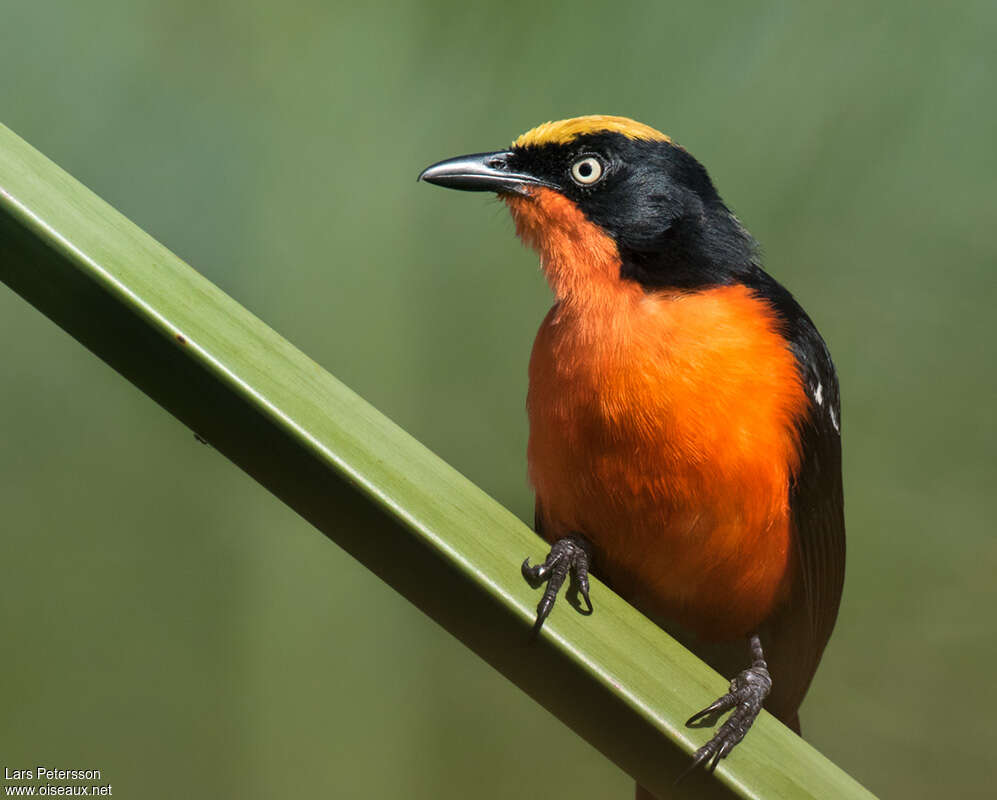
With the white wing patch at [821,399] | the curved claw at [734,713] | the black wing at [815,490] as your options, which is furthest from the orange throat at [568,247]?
the curved claw at [734,713]

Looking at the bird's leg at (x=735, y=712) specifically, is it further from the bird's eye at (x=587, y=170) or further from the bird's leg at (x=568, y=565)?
the bird's eye at (x=587, y=170)

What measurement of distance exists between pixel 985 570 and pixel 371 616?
6.84 ft

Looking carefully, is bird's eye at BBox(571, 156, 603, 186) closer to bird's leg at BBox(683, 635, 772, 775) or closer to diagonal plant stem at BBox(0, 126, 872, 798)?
bird's leg at BBox(683, 635, 772, 775)

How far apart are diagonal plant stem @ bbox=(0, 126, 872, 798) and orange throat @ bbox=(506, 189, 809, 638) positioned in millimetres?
788

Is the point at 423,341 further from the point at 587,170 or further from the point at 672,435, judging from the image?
the point at 672,435

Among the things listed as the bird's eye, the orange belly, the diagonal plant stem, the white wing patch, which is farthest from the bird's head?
the diagonal plant stem

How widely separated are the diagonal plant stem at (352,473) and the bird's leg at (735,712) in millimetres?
19

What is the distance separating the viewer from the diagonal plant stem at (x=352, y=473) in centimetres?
100

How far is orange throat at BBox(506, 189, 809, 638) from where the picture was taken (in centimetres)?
204

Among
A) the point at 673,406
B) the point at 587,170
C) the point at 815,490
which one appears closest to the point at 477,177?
the point at 587,170

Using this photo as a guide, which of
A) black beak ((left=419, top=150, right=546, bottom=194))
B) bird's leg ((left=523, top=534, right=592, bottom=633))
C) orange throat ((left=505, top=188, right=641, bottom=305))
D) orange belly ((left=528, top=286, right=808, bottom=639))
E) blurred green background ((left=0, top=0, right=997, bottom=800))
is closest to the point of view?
bird's leg ((left=523, top=534, right=592, bottom=633))

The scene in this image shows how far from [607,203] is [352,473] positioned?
1.42 metres

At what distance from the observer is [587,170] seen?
2359 mm

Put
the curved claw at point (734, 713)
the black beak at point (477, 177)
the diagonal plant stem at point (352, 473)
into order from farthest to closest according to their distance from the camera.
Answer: the black beak at point (477, 177), the curved claw at point (734, 713), the diagonal plant stem at point (352, 473)
